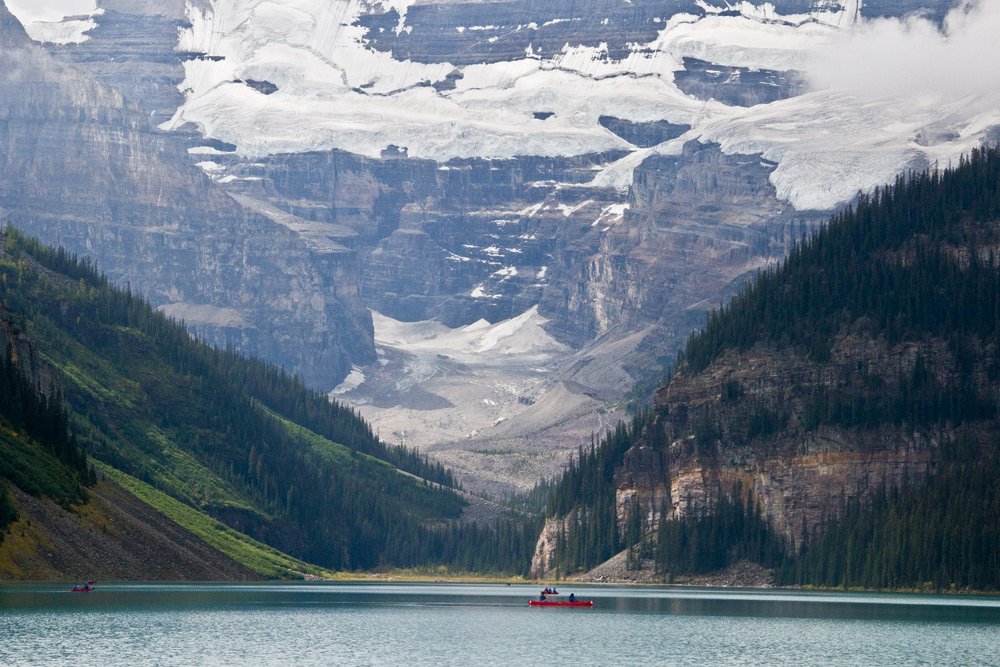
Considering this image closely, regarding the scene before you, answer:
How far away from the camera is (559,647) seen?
18150 centimetres

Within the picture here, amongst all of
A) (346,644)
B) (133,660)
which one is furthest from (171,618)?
(133,660)

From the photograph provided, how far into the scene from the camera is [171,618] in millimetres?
194125

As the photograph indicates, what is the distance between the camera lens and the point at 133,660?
512ft

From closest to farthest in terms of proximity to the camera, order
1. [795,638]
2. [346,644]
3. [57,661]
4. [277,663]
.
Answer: [57,661] < [277,663] < [346,644] < [795,638]

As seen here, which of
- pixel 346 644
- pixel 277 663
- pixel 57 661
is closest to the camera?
pixel 57 661

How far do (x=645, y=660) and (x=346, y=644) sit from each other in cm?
3124

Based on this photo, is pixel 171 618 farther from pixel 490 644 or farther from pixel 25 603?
pixel 490 644

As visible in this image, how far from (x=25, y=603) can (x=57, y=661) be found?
140ft

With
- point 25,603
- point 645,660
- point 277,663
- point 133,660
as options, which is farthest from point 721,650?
point 25,603

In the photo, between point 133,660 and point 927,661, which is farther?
point 927,661

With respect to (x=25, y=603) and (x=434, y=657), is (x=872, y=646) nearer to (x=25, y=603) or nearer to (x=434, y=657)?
(x=434, y=657)

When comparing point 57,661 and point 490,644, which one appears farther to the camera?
point 490,644

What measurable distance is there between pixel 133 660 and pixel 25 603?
133ft

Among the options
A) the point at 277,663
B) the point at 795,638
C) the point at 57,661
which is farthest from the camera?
the point at 795,638
